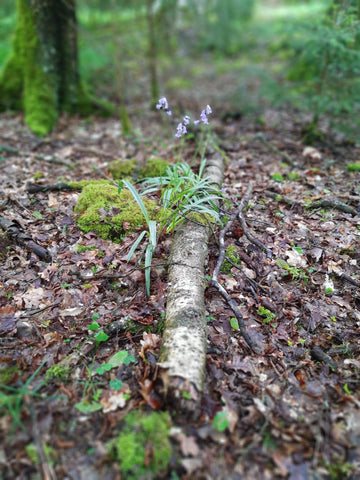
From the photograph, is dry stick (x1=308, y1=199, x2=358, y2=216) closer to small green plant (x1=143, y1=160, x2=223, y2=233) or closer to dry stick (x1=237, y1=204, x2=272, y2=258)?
dry stick (x1=237, y1=204, x2=272, y2=258)

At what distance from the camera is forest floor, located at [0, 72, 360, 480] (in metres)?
2.01

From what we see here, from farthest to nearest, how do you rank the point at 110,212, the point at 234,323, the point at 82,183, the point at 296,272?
the point at 82,183 < the point at 110,212 < the point at 296,272 < the point at 234,323

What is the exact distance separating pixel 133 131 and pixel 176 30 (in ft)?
54.9

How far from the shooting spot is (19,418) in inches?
81.6

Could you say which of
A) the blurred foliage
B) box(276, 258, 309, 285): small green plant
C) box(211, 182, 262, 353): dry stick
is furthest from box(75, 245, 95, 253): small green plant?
the blurred foliage

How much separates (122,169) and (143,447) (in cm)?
410

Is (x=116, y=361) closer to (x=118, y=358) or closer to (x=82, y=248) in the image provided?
(x=118, y=358)

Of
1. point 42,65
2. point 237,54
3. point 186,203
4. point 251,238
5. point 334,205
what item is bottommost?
point 251,238

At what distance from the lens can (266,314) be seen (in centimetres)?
315

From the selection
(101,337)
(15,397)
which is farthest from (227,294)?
(15,397)

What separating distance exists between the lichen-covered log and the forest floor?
18 centimetres

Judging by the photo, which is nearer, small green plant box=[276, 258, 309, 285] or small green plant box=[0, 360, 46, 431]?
small green plant box=[0, 360, 46, 431]

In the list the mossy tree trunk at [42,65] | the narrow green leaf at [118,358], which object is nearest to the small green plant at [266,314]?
the narrow green leaf at [118,358]

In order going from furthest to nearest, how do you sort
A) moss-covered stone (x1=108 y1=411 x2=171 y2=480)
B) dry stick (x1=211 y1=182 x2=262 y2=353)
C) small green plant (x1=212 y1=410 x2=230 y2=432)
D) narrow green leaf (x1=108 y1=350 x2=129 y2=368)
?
dry stick (x1=211 y1=182 x2=262 y2=353), narrow green leaf (x1=108 y1=350 x2=129 y2=368), small green plant (x1=212 y1=410 x2=230 y2=432), moss-covered stone (x1=108 y1=411 x2=171 y2=480)
